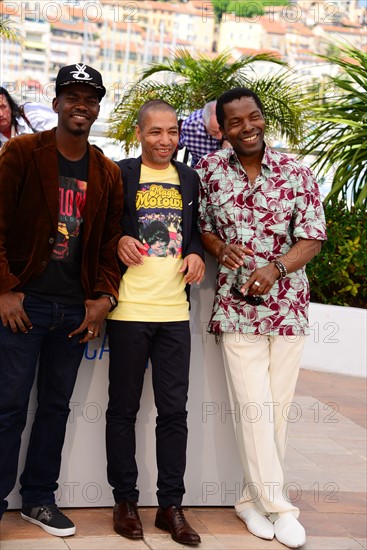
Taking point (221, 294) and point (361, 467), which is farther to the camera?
point (361, 467)

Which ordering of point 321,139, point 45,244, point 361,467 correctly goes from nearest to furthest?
point 45,244 → point 361,467 → point 321,139

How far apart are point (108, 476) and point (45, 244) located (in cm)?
100

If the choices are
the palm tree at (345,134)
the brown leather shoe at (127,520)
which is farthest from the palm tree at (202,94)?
the brown leather shoe at (127,520)

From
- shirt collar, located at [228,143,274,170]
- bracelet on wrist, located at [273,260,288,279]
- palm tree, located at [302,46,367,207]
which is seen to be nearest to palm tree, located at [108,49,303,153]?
palm tree, located at [302,46,367,207]

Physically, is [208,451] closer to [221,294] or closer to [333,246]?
[221,294]

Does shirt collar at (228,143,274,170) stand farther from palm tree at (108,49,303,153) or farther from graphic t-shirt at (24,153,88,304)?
palm tree at (108,49,303,153)

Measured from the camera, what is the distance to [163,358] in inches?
147

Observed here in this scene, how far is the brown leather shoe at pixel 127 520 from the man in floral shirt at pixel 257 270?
1.58 ft

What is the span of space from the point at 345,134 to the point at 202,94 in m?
1.54

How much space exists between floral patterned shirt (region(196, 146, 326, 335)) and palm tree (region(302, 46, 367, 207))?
4.14 metres

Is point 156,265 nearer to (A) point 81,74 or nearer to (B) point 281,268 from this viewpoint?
(B) point 281,268

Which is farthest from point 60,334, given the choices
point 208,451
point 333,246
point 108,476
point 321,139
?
point 321,139

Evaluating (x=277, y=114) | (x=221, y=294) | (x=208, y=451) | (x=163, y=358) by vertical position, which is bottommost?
(x=208, y=451)

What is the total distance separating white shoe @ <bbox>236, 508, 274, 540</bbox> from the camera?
12.7 ft
